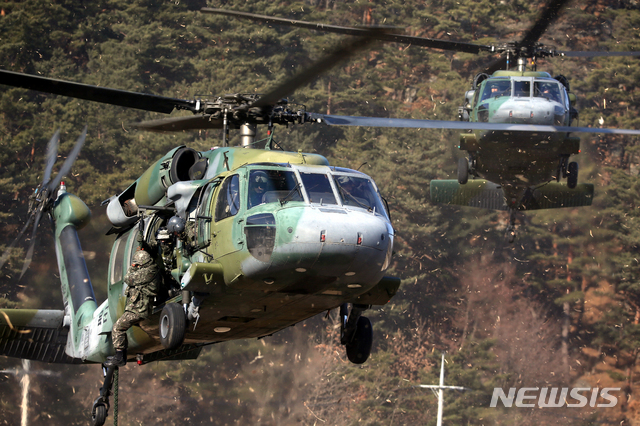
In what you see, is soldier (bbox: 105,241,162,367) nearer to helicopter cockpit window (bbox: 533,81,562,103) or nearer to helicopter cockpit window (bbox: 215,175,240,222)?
helicopter cockpit window (bbox: 215,175,240,222)

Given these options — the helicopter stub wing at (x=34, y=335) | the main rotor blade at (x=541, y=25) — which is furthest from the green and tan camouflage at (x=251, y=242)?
the main rotor blade at (x=541, y=25)

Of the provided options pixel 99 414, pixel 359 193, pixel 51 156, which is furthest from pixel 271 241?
pixel 51 156

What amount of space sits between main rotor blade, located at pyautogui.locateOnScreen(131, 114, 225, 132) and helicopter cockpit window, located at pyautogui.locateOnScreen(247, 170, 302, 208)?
2014 mm

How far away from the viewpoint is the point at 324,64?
6496 mm

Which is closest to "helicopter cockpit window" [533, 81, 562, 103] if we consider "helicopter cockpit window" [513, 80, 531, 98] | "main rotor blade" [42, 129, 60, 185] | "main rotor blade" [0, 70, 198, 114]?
"helicopter cockpit window" [513, 80, 531, 98]

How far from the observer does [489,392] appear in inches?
1407

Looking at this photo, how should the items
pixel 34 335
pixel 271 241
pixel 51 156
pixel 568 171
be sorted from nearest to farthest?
pixel 271 241
pixel 34 335
pixel 51 156
pixel 568 171

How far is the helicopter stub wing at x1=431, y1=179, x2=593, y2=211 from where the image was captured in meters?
19.4

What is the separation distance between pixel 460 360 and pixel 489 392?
6.67 feet

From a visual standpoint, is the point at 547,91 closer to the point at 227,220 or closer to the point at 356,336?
the point at 356,336

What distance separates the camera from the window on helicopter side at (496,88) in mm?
18906

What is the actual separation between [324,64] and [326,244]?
233 cm

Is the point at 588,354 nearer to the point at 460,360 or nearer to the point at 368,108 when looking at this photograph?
the point at 460,360

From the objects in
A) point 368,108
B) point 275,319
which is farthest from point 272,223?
point 368,108
